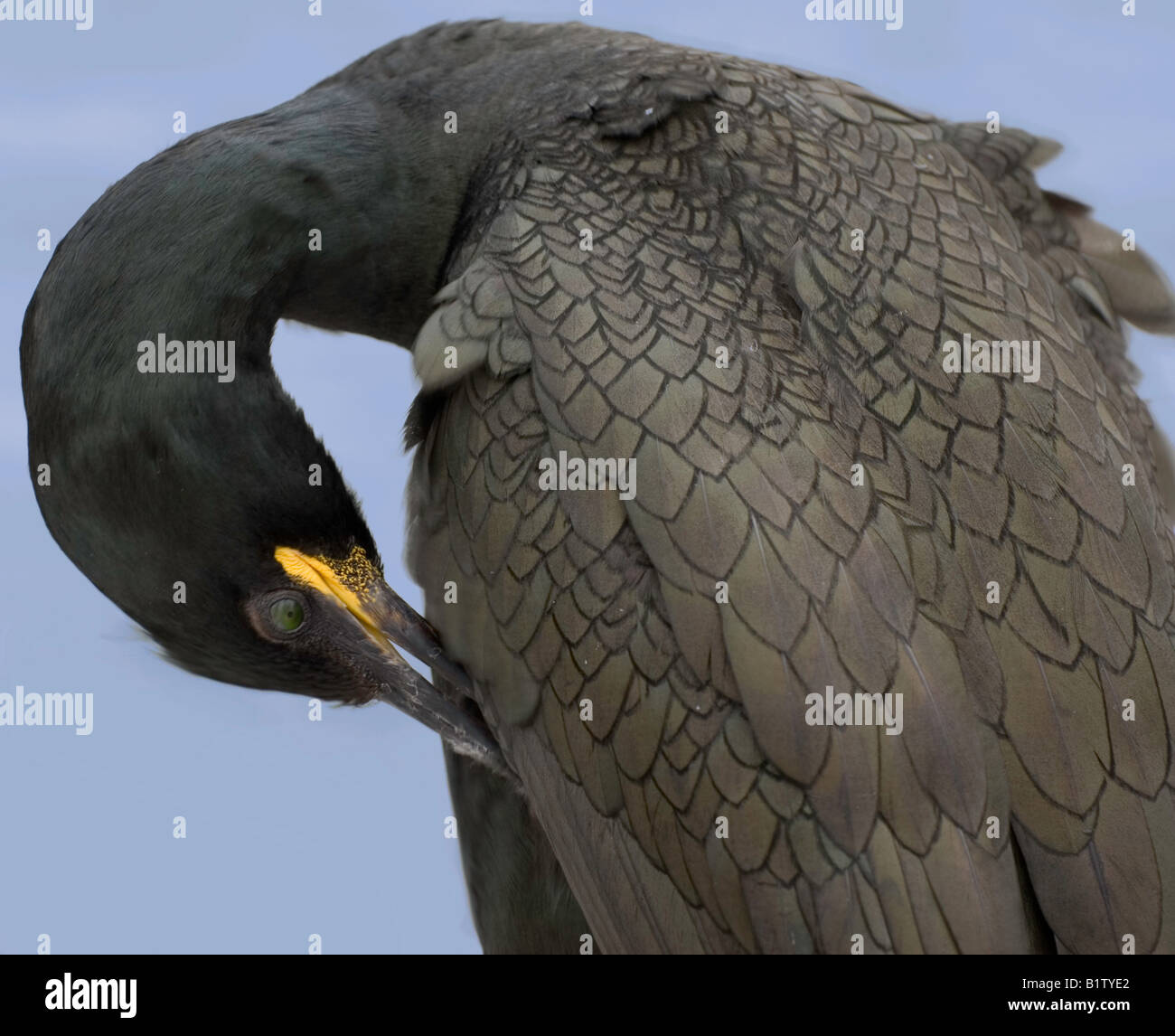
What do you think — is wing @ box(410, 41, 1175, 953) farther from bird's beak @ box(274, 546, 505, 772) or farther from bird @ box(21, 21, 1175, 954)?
bird's beak @ box(274, 546, 505, 772)

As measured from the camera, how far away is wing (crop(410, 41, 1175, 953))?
102 inches

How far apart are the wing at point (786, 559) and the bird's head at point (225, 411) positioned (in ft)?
0.75

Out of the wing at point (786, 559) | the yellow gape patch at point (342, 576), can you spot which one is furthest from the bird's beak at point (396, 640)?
the wing at point (786, 559)

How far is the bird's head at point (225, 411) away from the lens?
2.97 meters

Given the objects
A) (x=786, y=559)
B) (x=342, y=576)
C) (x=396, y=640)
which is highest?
→ (x=786, y=559)

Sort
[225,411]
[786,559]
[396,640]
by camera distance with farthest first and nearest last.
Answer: [396,640], [225,411], [786,559]

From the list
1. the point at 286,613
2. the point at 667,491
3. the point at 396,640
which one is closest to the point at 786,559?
the point at 667,491

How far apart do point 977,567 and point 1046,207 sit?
138 centimetres

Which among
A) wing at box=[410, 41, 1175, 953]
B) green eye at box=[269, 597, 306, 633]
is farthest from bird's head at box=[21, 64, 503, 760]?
wing at box=[410, 41, 1175, 953]

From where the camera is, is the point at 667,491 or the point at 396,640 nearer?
the point at 667,491

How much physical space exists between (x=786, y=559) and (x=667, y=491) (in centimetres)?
25

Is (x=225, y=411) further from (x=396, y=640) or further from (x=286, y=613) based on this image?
(x=396, y=640)

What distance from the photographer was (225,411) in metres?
3.04

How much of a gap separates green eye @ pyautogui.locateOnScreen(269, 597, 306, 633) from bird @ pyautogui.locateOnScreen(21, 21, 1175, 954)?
2 centimetres
